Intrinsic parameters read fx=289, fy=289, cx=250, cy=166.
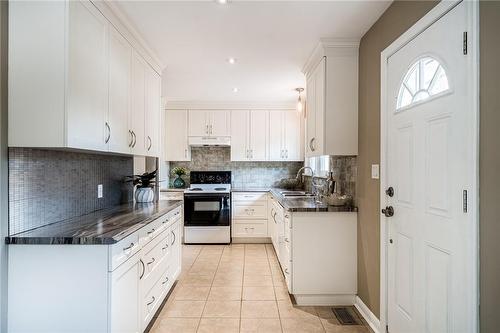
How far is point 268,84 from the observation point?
4008mm

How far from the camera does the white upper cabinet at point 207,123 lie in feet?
17.0

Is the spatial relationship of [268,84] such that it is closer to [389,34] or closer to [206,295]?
[389,34]

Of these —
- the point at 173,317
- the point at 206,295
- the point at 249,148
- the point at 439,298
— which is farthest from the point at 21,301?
the point at 249,148

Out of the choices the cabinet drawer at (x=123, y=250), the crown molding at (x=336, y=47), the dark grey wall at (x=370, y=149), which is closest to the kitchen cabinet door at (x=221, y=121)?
the crown molding at (x=336, y=47)

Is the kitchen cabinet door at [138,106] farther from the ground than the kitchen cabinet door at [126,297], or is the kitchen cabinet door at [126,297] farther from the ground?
the kitchen cabinet door at [138,106]

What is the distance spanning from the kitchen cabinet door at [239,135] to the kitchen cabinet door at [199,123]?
0.47m

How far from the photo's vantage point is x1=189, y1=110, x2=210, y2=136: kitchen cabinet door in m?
5.18

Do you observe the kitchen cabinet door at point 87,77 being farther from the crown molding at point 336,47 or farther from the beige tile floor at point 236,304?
the crown molding at point 336,47

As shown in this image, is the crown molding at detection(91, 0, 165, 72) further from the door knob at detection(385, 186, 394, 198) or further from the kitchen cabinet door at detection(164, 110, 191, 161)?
the door knob at detection(385, 186, 394, 198)

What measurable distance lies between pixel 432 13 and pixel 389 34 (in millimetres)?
519

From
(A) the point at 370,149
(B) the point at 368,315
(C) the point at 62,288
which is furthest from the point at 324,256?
(C) the point at 62,288

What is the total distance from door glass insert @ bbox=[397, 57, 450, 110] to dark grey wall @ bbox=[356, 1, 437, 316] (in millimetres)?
313

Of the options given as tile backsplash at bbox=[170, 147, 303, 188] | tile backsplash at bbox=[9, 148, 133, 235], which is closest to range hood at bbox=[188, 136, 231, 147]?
tile backsplash at bbox=[170, 147, 303, 188]

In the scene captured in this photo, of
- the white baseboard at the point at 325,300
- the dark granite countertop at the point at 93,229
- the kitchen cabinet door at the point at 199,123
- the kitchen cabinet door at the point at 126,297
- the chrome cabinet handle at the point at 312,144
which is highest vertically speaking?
the kitchen cabinet door at the point at 199,123
